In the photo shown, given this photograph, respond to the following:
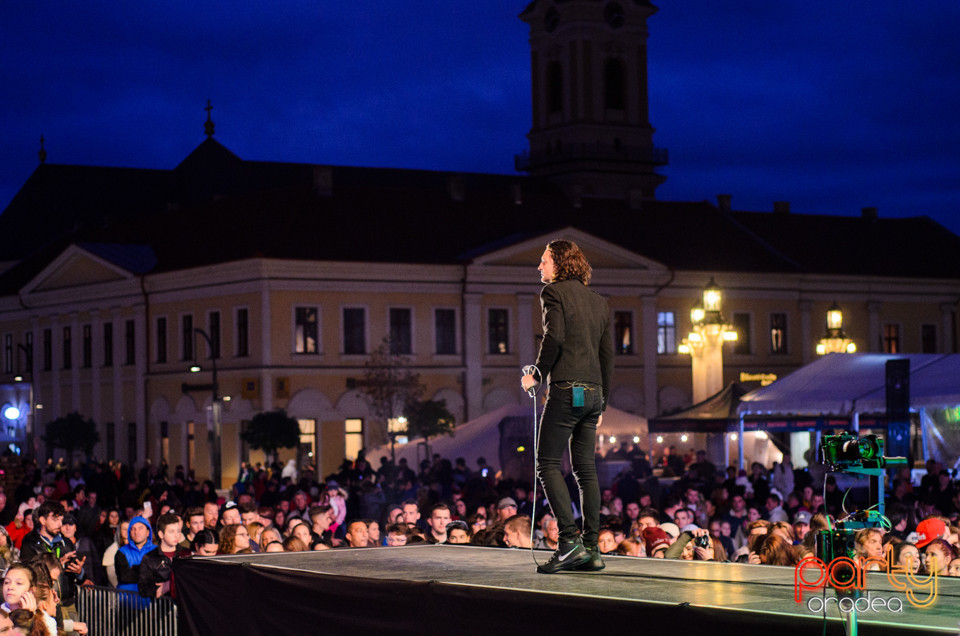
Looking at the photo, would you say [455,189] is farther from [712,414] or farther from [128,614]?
[128,614]

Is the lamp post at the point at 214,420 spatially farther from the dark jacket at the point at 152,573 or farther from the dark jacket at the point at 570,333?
the dark jacket at the point at 570,333

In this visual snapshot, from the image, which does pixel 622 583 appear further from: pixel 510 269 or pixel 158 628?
pixel 510 269

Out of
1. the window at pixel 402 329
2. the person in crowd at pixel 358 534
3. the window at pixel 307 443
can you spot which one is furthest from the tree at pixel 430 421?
the person in crowd at pixel 358 534

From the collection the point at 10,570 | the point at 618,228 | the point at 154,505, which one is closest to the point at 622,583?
the point at 10,570

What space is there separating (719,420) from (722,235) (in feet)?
103

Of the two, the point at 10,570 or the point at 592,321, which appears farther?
the point at 10,570

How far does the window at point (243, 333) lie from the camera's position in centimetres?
5266

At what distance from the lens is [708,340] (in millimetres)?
33344

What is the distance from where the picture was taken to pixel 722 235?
62.1 meters

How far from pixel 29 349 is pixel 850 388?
44256mm

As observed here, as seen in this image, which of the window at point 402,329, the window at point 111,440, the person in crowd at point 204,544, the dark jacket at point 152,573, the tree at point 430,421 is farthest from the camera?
the window at point 111,440

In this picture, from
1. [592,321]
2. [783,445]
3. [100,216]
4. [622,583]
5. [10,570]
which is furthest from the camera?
[100,216]

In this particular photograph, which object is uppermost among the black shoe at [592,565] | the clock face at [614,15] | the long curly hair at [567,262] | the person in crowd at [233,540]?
the clock face at [614,15]

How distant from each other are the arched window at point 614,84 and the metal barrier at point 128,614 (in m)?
73.5
